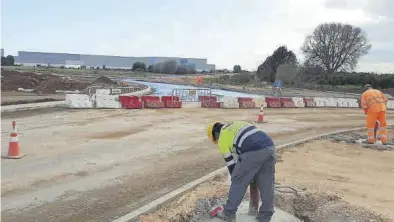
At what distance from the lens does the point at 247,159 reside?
5.70 meters

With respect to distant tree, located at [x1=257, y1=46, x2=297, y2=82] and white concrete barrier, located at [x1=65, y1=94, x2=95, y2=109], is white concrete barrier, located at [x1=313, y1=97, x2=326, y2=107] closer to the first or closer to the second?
white concrete barrier, located at [x1=65, y1=94, x2=95, y2=109]

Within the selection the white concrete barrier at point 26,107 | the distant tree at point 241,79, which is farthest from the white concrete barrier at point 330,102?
the distant tree at point 241,79

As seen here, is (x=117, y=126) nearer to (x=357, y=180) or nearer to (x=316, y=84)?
(x=357, y=180)

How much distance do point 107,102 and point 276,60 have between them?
225ft

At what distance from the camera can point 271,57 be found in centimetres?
8900

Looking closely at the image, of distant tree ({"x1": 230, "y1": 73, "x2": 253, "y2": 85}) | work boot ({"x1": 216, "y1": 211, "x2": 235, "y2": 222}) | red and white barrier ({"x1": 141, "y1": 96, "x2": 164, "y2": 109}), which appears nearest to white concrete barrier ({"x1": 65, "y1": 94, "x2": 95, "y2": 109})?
red and white barrier ({"x1": 141, "y1": 96, "x2": 164, "y2": 109})

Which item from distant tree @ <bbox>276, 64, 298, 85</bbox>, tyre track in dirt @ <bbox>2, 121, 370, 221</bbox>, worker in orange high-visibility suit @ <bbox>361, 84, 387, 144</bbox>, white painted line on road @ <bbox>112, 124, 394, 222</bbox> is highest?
distant tree @ <bbox>276, 64, 298, 85</bbox>

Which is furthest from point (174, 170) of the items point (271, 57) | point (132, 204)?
Answer: point (271, 57)

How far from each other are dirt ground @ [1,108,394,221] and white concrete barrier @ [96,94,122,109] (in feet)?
11.7

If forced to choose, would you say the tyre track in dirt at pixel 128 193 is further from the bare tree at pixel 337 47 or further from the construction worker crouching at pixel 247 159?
the bare tree at pixel 337 47

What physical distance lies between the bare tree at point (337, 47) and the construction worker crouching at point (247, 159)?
82157 millimetres

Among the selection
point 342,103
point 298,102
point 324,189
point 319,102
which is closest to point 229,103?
point 298,102

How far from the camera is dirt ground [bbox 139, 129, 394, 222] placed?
6.99 metres

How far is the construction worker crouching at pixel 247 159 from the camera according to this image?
5.71m
